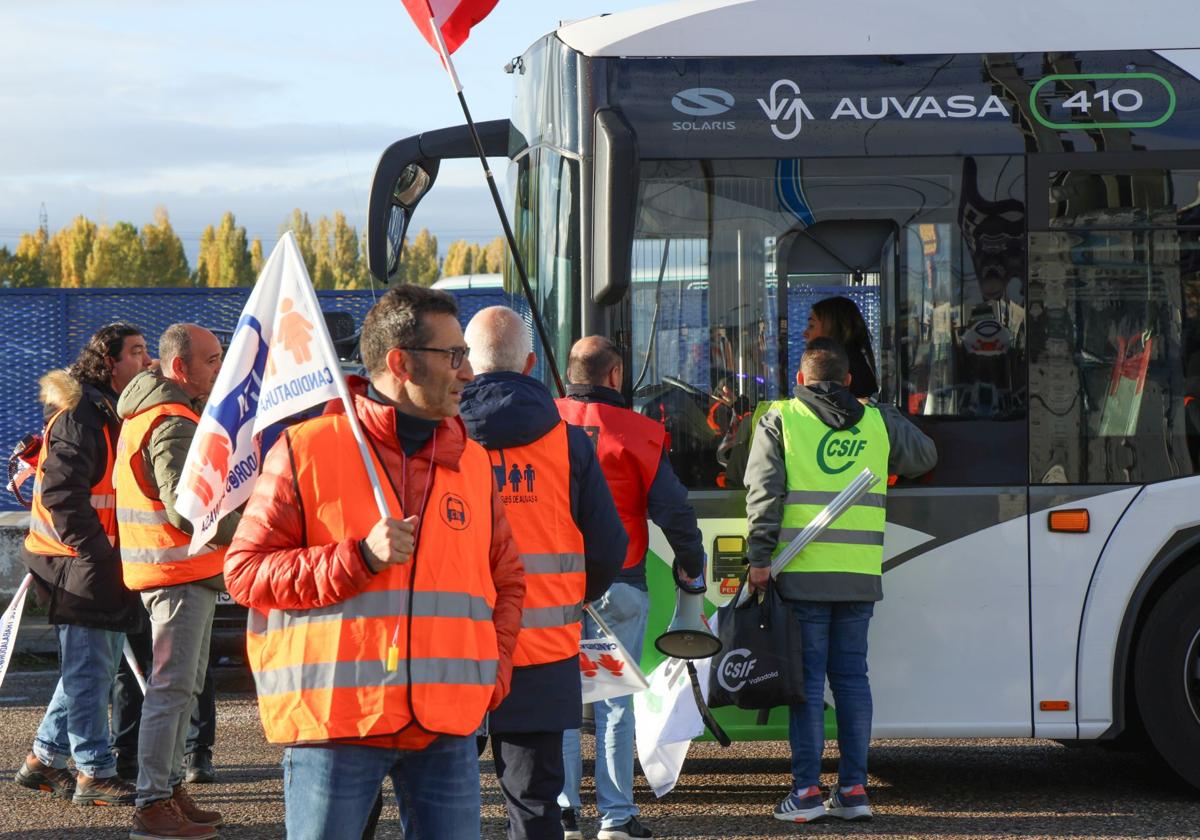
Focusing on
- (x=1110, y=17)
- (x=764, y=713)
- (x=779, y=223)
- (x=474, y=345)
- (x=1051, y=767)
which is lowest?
(x=1051, y=767)

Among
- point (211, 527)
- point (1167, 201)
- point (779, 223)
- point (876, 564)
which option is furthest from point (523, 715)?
point (1167, 201)

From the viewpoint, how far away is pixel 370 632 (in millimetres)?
3201

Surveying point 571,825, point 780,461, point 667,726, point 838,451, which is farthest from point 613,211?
point 571,825

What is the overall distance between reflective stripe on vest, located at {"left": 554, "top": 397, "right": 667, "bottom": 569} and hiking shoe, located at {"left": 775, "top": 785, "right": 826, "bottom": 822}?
4.00ft

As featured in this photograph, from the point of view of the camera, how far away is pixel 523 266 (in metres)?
6.63

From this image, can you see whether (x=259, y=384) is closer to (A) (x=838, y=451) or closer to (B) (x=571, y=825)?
(B) (x=571, y=825)

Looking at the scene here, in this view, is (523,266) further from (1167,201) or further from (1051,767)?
(1051,767)

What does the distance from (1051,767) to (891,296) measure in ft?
7.98

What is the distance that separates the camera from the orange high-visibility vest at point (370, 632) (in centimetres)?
318

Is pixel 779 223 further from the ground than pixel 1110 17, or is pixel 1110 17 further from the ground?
pixel 1110 17

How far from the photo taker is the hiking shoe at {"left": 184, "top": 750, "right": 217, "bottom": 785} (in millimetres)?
6867

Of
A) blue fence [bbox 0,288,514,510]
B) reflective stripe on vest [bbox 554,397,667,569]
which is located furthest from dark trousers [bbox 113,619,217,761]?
blue fence [bbox 0,288,514,510]

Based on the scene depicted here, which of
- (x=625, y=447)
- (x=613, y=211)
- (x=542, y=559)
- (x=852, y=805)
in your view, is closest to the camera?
(x=542, y=559)

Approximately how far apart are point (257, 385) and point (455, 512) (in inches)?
31.1
